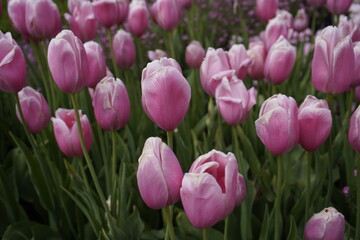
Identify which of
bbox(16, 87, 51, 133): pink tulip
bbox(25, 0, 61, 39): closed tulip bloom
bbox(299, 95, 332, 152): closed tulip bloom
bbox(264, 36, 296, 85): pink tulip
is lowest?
bbox(16, 87, 51, 133): pink tulip

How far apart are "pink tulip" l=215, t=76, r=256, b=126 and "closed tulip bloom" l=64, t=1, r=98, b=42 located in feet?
2.25

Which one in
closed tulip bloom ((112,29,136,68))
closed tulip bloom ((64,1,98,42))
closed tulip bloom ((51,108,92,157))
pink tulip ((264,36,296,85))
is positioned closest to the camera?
closed tulip bloom ((51,108,92,157))

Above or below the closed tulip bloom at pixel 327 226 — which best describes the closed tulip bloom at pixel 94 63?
above

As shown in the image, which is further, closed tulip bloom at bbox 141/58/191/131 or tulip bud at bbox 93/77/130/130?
tulip bud at bbox 93/77/130/130

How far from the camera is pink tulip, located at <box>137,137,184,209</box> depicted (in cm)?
77

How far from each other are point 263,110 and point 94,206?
1.68 ft

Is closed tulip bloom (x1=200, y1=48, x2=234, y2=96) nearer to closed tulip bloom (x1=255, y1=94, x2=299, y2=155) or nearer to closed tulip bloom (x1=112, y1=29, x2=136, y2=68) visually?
closed tulip bloom (x1=255, y1=94, x2=299, y2=155)

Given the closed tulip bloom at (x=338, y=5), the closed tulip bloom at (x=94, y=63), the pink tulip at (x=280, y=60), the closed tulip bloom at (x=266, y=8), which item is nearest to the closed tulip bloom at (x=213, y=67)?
the pink tulip at (x=280, y=60)

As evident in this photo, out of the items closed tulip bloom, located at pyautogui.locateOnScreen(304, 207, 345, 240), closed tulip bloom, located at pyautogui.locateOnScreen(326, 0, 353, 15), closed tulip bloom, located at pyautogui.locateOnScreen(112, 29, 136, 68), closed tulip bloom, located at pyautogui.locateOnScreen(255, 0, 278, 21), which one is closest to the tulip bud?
closed tulip bloom, located at pyautogui.locateOnScreen(304, 207, 345, 240)

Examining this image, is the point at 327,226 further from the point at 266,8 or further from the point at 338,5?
the point at 266,8

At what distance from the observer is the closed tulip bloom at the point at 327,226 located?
934 mm

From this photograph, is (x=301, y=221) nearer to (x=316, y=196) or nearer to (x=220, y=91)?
(x=316, y=196)

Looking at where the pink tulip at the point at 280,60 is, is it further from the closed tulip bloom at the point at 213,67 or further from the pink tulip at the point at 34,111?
the pink tulip at the point at 34,111

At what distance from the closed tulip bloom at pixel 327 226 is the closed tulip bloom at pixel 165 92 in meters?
0.33
